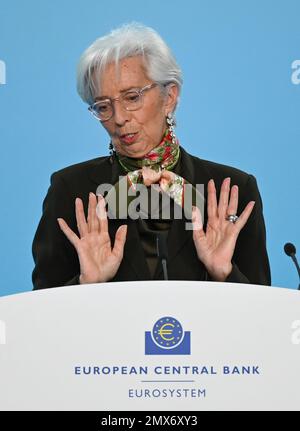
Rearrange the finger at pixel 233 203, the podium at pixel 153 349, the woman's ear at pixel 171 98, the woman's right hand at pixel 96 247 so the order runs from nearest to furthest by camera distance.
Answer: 1. the podium at pixel 153 349
2. the woman's right hand at pixel 96 247
3. the finger at pixel 233 203
4. the woman's ear at pixel 171 98

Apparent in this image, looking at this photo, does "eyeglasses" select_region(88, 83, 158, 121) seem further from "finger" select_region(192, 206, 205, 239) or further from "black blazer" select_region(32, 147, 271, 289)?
"finger" select_region(192, 206, 205, 239)

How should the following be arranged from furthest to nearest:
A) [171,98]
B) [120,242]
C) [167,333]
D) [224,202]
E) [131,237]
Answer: [171,98]
[131,237]
[224,202]
[120,242]
[167,333]

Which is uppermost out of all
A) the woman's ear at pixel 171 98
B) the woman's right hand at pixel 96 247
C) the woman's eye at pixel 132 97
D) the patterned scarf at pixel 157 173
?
the woman's ear at pixel 171 98

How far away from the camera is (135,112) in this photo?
1.92 m

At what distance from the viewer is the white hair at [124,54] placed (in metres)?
1.87

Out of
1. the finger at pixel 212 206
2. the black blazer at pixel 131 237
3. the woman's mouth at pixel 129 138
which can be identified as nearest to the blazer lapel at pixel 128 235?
the black blazer at pixel 131 237

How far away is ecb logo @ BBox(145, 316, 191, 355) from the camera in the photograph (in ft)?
3.68

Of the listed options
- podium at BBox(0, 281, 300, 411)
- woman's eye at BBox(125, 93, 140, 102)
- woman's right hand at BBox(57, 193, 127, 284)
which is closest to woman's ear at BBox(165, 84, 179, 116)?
woman's eye at BBox(125, 93, 140, 102)

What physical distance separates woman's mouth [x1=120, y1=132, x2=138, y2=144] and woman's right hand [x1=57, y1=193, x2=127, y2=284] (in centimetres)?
26

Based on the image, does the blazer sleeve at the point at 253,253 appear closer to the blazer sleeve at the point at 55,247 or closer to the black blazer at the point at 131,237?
the black blazer at the point at 131,237

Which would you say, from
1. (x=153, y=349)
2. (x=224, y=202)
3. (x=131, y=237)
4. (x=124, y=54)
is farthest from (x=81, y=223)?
(x=153, y=349)

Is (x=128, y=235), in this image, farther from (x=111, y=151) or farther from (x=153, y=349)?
(x=153, y=349)

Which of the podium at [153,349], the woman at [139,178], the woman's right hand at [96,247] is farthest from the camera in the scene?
the woman at [139,178]

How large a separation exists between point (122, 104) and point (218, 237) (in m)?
0.43
